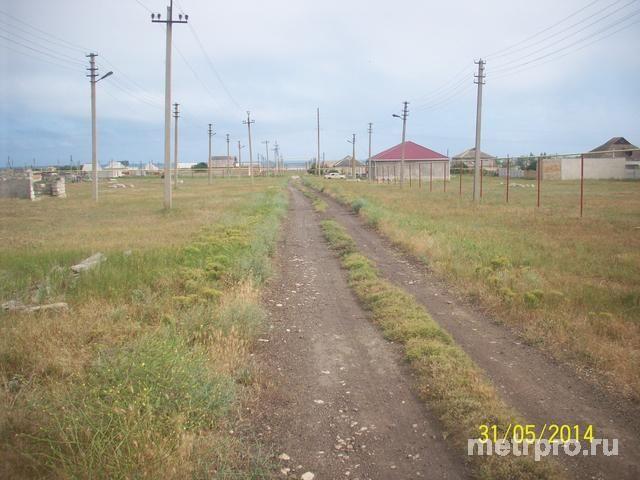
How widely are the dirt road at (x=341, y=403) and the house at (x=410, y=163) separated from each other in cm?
5582

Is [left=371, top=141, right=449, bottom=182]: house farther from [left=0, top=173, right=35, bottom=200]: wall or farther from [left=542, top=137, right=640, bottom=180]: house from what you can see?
[left=0, top=173, right=35, bottom=200]: wall

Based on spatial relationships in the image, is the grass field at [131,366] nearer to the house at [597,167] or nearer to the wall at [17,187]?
the wall at [17,187]

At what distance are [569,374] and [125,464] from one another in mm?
4388

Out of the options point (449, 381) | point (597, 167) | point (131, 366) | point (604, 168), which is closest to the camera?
point (131, 366)

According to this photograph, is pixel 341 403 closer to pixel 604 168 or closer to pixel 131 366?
pixel 131 366

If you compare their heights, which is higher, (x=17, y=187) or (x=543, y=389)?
(x=17, y=187)

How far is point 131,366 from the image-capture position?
4398 millimetres

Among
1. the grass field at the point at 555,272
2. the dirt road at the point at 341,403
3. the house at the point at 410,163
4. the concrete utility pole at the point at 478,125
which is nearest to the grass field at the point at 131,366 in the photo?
the dirt road at the point at 341,403

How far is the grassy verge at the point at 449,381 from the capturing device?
11.5 ft

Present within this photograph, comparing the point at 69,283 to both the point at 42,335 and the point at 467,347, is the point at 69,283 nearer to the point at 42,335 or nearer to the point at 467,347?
the point at 42,335

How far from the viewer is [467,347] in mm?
5957

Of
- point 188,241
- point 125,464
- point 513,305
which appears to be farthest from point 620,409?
point 188,241

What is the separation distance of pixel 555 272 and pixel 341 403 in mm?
6298

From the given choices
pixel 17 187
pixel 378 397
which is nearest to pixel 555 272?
pixel 378 397
